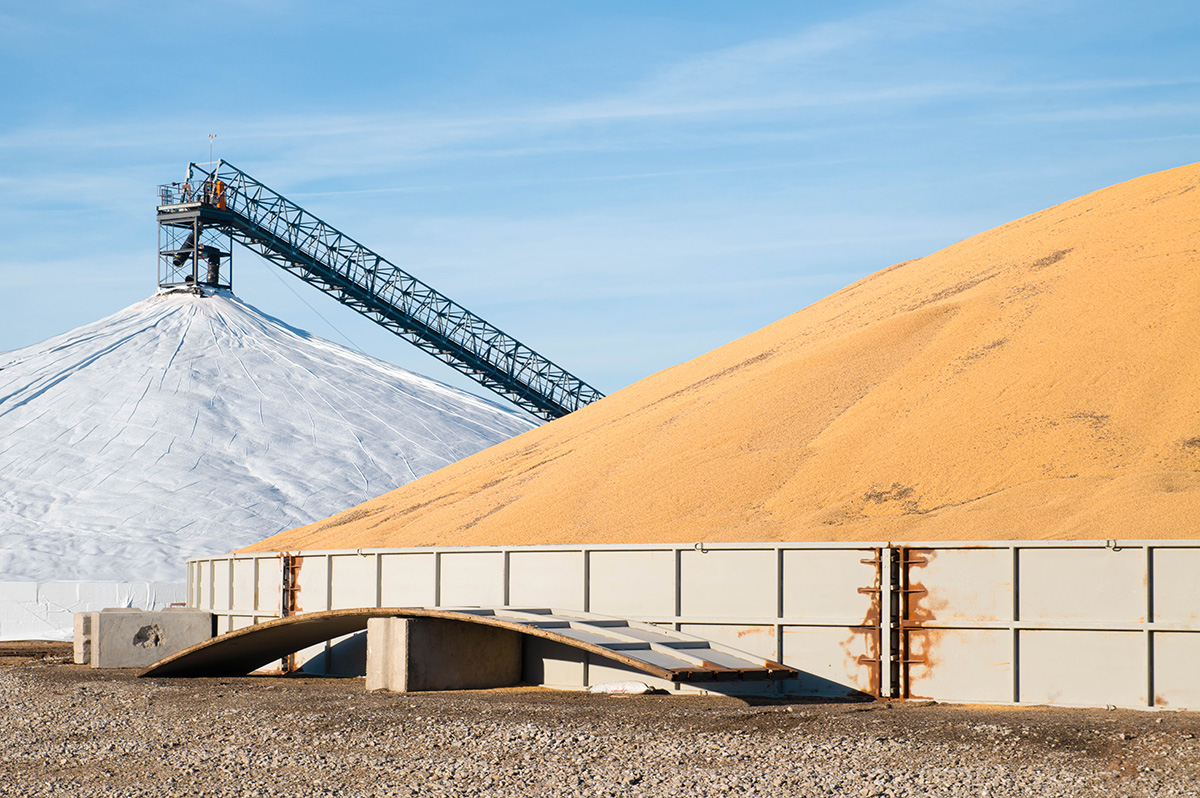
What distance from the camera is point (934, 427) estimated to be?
755 inches

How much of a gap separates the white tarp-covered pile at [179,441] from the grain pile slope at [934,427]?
8.59m

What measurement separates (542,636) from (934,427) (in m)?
8.15

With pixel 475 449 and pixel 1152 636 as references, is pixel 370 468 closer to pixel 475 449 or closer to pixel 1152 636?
pixel 475 449

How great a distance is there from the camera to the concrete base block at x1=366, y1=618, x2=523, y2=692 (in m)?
14.8

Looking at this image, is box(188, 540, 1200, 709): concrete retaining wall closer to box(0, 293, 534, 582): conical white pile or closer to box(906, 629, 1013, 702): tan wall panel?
Result: box(906, 629, 1013, 702): tan wall panel

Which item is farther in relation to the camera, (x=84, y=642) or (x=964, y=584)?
(x=84, y=642)

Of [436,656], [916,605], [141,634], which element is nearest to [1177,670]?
[916,605]

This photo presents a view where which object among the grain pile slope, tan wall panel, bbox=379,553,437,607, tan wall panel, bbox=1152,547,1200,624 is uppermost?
the grain pile slope

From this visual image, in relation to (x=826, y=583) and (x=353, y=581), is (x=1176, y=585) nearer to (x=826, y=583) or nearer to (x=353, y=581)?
(x=826, y=583)

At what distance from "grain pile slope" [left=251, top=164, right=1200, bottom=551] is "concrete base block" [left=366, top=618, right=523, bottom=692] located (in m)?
3.63

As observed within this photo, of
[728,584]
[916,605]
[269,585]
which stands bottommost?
[269,585]

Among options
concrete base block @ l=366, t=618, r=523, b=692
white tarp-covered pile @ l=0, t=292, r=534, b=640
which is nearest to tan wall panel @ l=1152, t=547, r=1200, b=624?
concrete base block @ l=366, t=618, r=523, b=692

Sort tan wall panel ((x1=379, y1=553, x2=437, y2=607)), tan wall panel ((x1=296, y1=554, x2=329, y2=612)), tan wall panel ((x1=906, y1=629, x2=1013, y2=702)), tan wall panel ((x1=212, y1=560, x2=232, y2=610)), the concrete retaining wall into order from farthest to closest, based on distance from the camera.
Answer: tan wall panel ((x1=212, y1=560, x2=232, y2=610)) → tan wall panel ((x1=296, y1=554, x2=329, y2=612)) → tan wall panel ((x1=379, y1=553, x2=437, y2=607)) → tan wall panel ((x1=906, y1=629, x2=1013, y2=702)) → the concrete retaining wall

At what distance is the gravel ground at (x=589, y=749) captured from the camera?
30.4 ft
